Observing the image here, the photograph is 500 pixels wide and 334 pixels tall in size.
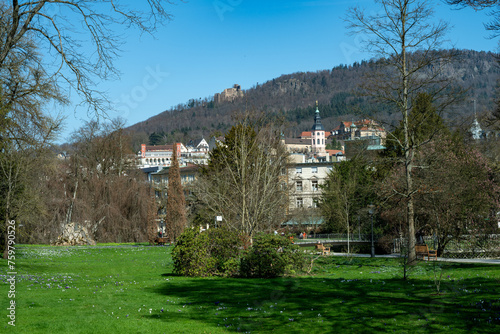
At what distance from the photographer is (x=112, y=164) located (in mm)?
63719

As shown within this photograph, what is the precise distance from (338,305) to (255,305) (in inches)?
68.4

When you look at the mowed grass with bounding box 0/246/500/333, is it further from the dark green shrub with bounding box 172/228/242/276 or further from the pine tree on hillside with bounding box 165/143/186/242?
the pine tree on hillside with bounding box 165/143/186/242

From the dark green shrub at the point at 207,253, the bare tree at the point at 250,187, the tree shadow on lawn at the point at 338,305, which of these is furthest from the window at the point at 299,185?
the tree shadow on lawn at the point at 338,305

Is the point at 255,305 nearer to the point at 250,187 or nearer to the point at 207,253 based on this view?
the point at 207,253

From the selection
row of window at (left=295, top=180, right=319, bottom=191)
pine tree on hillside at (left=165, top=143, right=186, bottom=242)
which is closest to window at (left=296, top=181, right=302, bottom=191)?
row of window at (left=295, top=180, right=319, bottom=191)

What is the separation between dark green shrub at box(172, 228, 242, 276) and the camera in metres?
16.2

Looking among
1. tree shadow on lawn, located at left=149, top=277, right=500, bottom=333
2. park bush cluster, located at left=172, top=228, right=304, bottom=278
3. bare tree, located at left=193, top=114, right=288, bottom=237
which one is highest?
bare tree, located at left=193, top=114, right=288, bottom=237

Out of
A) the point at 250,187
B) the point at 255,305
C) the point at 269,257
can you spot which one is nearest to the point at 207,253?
the point at 269,257

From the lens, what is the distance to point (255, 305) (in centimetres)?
1016

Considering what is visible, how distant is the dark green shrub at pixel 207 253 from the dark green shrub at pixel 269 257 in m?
0.67

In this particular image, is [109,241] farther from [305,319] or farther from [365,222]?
[305,319]

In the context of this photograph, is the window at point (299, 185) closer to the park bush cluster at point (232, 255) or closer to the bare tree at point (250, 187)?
the bare tree at point (250, 187)

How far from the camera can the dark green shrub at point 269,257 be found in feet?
50.8

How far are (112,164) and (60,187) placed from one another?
47.5ft
